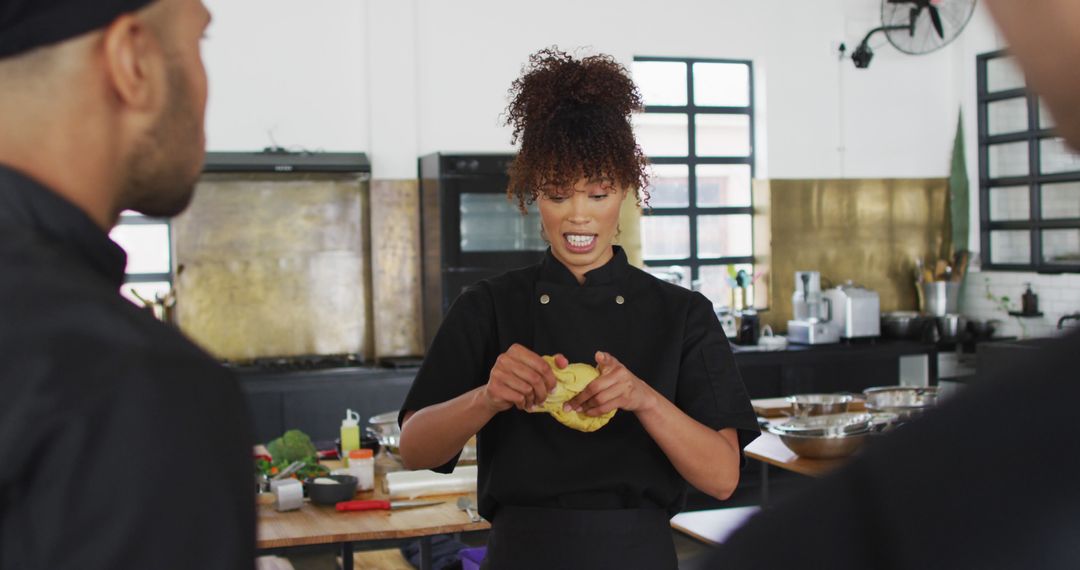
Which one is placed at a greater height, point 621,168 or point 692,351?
point 621,168

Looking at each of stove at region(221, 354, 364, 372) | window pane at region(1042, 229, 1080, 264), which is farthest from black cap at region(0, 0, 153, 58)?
window pane at region(1042, 229, 1080, 264)

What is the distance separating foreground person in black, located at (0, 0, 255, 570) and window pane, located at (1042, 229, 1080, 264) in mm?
8270

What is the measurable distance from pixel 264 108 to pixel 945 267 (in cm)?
547

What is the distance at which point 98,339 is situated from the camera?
0.82 metres

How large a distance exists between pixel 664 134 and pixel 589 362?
6.36m

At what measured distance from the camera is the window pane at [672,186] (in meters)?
8.71

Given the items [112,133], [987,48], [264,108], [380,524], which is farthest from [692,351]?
[987,48]

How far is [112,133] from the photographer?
940 millimetres

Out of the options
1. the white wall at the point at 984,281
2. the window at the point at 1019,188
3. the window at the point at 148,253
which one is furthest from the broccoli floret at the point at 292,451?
the white wall at the point at 984,281

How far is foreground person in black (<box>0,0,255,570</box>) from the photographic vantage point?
793 mm

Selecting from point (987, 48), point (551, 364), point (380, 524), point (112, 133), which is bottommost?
point (380, 524)

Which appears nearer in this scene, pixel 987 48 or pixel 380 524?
pixel 380 524

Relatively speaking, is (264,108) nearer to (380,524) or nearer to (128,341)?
(380,524)

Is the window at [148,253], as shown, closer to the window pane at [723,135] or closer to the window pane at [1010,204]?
the window pane at [723,135]
